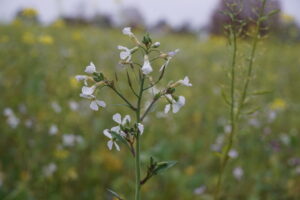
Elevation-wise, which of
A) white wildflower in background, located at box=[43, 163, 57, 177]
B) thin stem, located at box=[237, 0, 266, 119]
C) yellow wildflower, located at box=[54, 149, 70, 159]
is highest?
thin stem, located at box=[237, 0, 266, 119]

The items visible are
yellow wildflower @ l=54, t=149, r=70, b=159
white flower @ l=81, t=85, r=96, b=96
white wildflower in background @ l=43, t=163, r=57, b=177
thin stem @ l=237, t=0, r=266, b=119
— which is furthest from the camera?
yellow wildflower @ l=54, t=149, r=70, b=159

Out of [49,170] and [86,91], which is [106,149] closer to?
[49,170]

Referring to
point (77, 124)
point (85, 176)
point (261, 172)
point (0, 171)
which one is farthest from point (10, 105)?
point (261, 172)

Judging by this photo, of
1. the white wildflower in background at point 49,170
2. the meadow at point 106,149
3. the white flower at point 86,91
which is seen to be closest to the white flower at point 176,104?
the white flower at point 86,91

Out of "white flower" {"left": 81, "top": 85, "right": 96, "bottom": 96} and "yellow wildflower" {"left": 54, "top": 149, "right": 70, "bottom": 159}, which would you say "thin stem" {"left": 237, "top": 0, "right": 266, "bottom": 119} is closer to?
"white flower" {"left": 81, "top": 85, "right": 96, "bottom": 96}

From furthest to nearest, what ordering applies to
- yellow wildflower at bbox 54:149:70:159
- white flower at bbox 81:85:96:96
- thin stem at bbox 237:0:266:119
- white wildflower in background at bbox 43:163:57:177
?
yellow wildflower at bbox 54:149:70:159, white wildflower in background at bbox 43:163:57:177, thin stem at bbox 237:0:266:119, white flower at bbox 81:85:96:96

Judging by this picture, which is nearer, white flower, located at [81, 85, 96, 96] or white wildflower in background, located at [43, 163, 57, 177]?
white flower, located at [81, 85, 96, 96]

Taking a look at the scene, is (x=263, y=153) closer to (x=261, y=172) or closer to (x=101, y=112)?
(x=261, y=172)

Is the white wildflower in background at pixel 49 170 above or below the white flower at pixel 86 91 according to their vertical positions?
below

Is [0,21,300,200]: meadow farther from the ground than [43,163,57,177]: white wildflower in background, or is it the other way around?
[0,21,300,200]: meadow

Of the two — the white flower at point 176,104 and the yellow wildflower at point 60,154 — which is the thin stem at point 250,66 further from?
the yellow wildflower at point 60,154

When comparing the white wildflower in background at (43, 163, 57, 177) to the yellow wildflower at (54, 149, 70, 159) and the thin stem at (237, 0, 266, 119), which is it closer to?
the yellow wildflower at (54, 149, 70, 159)

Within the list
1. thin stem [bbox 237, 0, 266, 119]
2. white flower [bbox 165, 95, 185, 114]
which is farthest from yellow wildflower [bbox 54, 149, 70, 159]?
white flower [bbox 165, 95, 185, 114]
